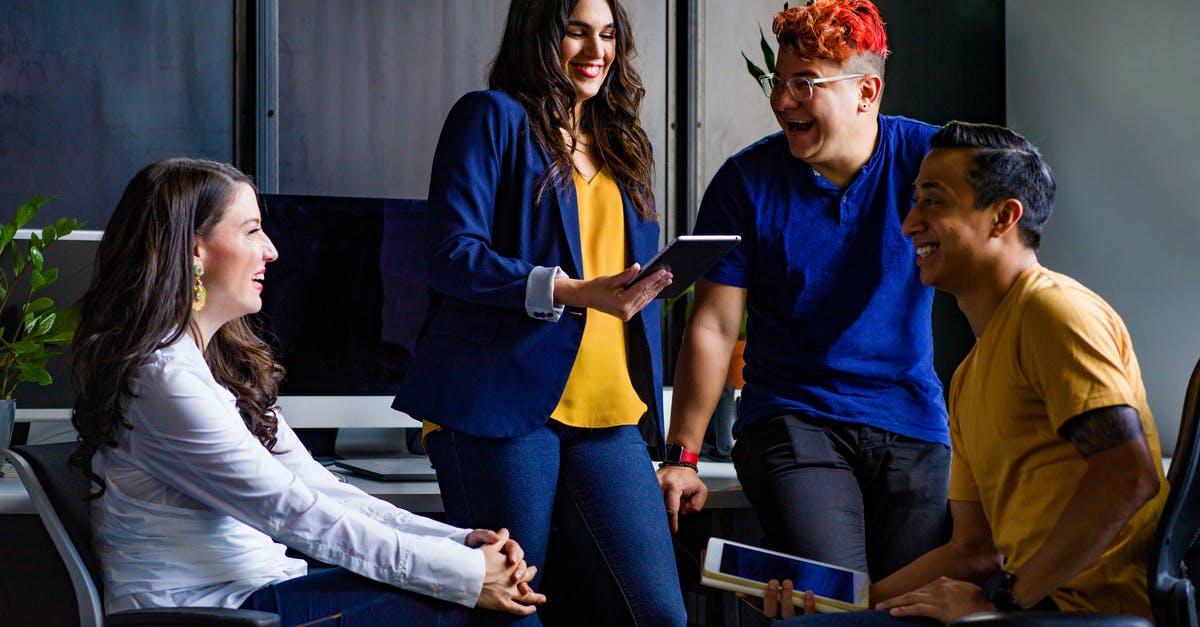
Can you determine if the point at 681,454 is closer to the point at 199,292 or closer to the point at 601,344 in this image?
the point at 601,344

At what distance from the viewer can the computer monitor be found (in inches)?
106

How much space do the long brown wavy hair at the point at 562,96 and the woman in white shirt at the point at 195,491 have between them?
0.52 m

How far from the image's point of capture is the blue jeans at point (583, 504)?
1780 millimetres


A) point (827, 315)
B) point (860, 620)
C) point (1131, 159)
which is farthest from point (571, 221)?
point (1131, 159)

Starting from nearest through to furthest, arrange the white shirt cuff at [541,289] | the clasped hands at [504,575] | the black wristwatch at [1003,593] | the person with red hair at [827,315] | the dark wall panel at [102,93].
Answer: the black wristwatch at [1003,593] → the clasped hands at [504,575] → the white shirt cuff at [541,289] → the person with red hair at [827,315] → the dark wall panel at [102,93]

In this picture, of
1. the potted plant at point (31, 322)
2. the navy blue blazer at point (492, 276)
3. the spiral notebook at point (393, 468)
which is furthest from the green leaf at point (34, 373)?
the navy blue blazer at point (492, 276)

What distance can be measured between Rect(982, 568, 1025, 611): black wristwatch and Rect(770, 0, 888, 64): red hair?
109cm

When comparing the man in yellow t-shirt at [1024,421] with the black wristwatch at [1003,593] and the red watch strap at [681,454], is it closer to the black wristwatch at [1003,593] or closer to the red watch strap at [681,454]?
the black wristwatch at [1003,593]

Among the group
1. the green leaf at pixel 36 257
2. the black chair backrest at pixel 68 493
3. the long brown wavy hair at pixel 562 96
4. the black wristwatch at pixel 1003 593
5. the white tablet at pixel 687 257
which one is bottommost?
the black wristwatch at pixel 1003 593

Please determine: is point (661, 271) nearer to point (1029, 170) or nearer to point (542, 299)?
point (542, 299)

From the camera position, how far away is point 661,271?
1.74m

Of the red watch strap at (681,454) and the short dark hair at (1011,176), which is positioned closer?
the short dark hair at (1011,176)

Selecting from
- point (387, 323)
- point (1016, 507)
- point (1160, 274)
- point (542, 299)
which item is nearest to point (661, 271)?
point (542, 299)

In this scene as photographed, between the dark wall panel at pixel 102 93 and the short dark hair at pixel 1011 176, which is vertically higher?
the dark wall panel at pixel 102 93
